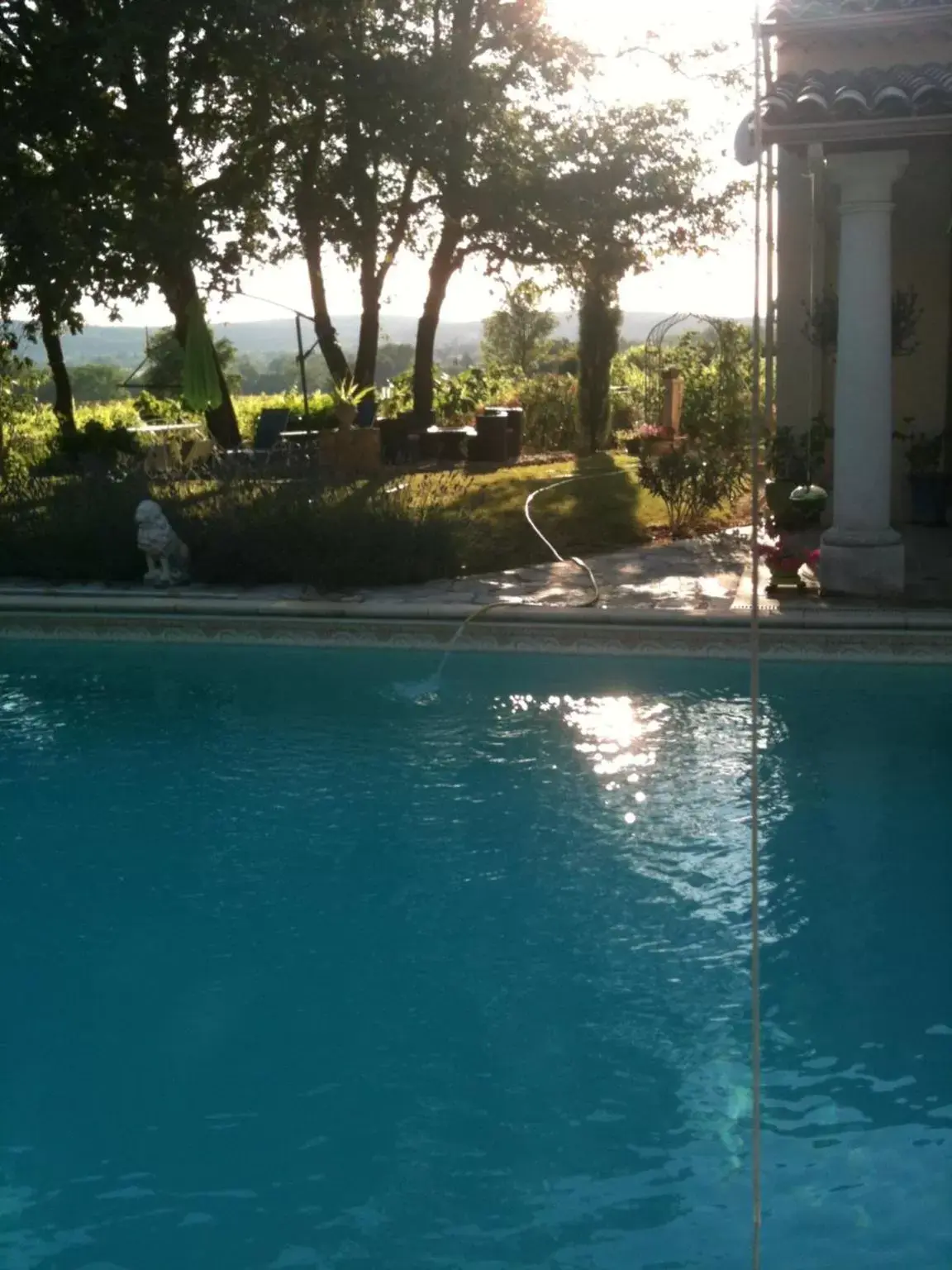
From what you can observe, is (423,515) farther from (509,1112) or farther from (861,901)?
(509,1112)

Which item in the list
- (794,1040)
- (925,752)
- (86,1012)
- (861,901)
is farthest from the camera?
(925,752)

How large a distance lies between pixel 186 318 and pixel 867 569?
11.9m

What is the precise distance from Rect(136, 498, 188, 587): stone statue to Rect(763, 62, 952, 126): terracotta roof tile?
16.7 ft

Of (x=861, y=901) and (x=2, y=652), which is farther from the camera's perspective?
(x=2, y=652)

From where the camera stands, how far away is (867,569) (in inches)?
390

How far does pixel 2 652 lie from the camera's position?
9.98 meters

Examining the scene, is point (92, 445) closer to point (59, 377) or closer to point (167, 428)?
point (167, 428)

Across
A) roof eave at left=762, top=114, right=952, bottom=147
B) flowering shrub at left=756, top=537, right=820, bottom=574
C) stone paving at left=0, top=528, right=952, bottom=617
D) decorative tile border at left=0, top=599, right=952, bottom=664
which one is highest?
roof eave at left=762, top=114, right=952, bottom=147

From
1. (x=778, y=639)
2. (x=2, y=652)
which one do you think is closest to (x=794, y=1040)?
(x=778, y=639)

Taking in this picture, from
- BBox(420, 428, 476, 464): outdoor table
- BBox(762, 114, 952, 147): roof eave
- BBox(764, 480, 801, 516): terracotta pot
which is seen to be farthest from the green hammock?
BBox(762, 114, 952, 147): roof eave

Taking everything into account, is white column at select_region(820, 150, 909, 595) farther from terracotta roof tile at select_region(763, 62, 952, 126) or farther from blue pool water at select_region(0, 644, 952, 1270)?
blue pool water at select_region(0, 644, 952, 1270)

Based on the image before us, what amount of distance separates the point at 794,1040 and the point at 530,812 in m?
2.36

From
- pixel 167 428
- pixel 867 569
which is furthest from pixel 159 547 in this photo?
pixel 167 428

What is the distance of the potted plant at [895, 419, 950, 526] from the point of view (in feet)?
42.3
